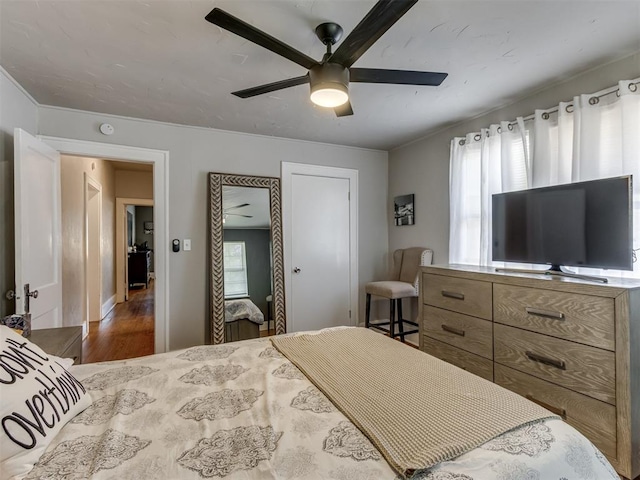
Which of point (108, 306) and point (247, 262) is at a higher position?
point (247, 262)

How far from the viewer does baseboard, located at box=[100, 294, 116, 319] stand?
5.04m

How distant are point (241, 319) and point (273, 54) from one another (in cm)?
252

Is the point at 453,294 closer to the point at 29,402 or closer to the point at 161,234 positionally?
the point at 29,402

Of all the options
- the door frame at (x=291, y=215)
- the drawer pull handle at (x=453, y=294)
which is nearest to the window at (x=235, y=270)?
the door frame at (x=291, y=215)

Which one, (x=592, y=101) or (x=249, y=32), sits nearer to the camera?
(x=249, y=32)

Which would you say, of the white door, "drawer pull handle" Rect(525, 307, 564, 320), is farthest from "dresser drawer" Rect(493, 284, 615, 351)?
the white door

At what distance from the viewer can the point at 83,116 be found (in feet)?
9.45

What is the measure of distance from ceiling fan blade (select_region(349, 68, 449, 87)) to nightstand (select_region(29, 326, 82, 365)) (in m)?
2.23

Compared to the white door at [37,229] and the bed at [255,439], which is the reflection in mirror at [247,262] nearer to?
the white door at [37,229]

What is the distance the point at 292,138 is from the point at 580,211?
2780 mm

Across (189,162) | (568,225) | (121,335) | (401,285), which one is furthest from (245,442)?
(121,335)

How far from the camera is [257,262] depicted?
3521 mm

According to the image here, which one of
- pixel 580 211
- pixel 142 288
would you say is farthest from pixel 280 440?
pixel 142 288

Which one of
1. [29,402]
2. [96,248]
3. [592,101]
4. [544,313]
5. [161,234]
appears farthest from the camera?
[96,248]
